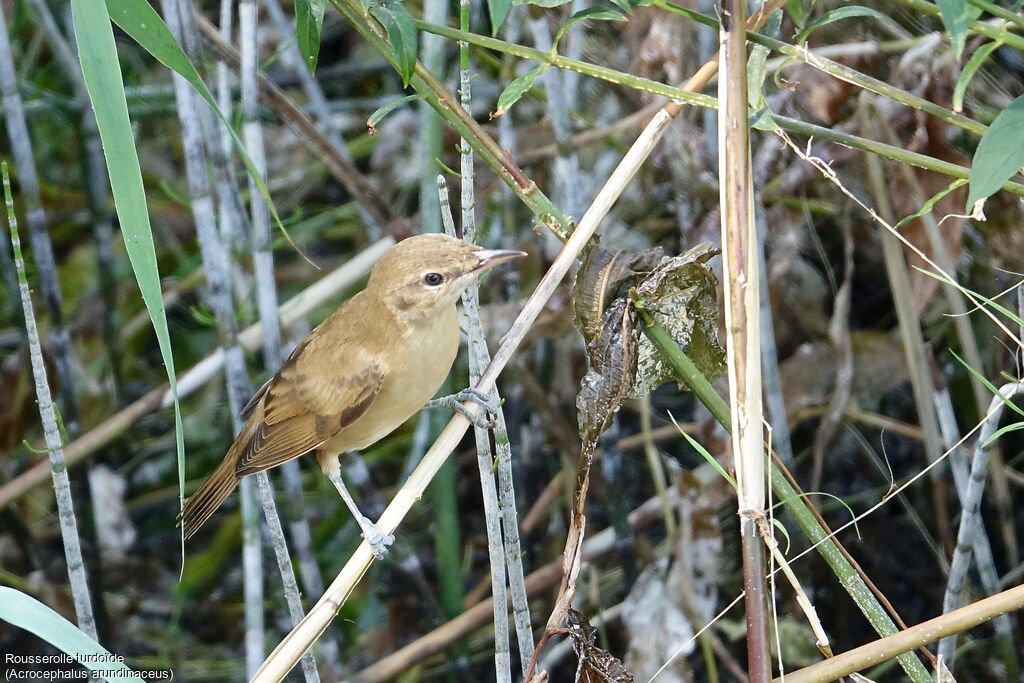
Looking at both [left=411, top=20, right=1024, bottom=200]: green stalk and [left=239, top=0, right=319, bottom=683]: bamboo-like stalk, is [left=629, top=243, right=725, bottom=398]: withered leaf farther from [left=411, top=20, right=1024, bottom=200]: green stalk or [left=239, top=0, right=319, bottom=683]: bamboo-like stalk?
[left=239, top=0, right=319, bottom=683]: bamboo-like stalk

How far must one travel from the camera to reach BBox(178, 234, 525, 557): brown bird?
250 cm

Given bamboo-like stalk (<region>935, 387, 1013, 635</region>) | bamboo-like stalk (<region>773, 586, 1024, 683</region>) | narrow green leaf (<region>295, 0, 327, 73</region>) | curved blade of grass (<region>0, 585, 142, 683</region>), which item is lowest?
bamboo-like stalk (<region>935, 387, 1013, 635</region>)

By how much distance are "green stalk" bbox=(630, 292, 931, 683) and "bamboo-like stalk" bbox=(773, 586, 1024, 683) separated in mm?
170

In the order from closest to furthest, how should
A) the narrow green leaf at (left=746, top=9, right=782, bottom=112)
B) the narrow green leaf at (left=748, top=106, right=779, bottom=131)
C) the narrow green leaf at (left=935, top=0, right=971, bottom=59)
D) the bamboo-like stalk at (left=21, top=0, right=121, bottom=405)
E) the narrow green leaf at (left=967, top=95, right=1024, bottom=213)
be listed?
1. the narrow green leaf at (left=935, top=0, right=971, bottom=59)
2. the narrow green leaf at (left=967, top=95, right=1024, bottom=213)
3. the narrow green leaf at (left=748, top=106, right=779, bottom=131)
4. the narrow green leaf at (left=746, top=9, right=782, bottom=112)
5. the bamboo-like stalk at (left=21, top=0, right=121, bottom=405)

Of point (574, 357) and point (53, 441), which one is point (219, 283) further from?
point (574, 357)

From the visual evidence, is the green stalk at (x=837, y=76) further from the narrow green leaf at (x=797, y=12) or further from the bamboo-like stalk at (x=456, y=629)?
the bamboo-like stalk at (x=456, y=629)

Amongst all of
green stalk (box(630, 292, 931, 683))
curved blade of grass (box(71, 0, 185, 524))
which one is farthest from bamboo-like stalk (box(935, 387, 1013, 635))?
curved blade of grass (box(71, 0, 185, 524))

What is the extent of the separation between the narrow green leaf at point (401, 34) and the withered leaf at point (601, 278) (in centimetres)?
49

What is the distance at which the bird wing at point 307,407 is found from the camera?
272cm

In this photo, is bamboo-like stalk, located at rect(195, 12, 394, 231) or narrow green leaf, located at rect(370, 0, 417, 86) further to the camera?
bamboo-like stalk, located at rect(195, 12, 394, 231)

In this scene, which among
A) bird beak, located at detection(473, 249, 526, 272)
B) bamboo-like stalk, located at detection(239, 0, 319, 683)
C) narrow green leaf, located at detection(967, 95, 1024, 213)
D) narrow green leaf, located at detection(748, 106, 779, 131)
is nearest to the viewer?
narrow green leaf, located at detection(967, 95, 1024, 213)

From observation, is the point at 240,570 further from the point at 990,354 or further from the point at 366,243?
the point at 990,354

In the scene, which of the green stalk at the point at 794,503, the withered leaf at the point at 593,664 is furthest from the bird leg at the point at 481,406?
the withered leaf at the point at 593,664

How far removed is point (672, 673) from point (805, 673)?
1504 mm
